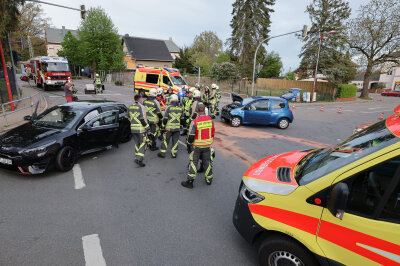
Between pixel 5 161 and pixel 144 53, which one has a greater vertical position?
pixel 144 53

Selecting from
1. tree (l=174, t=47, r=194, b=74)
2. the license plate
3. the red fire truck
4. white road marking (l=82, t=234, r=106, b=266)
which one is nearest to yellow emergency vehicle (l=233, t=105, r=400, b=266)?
white road marking (l=82, t=234, r=106, b=266)

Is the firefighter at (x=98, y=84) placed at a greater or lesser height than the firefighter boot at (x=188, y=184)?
greater

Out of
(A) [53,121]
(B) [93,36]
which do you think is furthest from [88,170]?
(B) [93,36]

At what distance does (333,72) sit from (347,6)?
31.4 feet

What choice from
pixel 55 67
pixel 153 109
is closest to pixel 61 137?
pixel 153 109

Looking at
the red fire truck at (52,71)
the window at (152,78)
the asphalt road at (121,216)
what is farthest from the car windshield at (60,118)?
the red fire truck at (52,71)

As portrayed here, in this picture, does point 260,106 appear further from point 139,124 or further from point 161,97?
point 139,124

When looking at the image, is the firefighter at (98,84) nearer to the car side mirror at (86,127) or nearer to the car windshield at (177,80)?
the car windshield at (177,80)

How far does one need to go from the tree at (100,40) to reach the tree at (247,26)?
20368 mm

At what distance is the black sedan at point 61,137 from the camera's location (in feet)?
16.3

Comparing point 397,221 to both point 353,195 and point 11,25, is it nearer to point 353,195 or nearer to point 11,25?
point 353,195

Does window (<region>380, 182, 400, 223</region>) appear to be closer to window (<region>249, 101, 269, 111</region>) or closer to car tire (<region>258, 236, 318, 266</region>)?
car tire (<region>258, 236, 318, 266</region>)

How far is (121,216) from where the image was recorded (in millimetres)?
4066

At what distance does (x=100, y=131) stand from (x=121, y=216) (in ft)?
10.7
